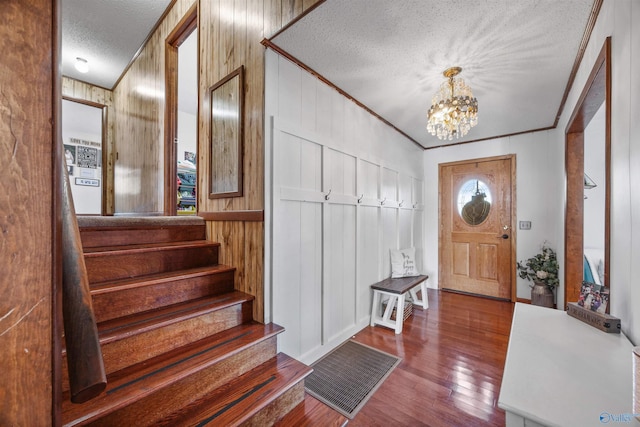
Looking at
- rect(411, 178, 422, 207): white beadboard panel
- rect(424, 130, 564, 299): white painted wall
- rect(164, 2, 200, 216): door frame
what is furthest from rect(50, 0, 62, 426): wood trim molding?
rect(424, 130, 564, 299): white painted wall

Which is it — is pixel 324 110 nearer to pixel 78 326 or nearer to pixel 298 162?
pixel 298 162

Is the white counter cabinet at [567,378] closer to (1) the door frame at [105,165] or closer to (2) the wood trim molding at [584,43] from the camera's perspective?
(2) the wood trim molding at [584,43]

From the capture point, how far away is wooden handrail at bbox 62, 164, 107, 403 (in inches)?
20.6

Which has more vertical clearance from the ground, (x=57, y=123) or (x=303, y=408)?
(x=57, y=123)

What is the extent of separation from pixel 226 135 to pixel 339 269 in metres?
1.53

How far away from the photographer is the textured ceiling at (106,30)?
8.71 feet

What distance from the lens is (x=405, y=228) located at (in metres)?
3.84

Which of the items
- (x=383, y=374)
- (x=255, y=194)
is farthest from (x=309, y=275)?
(x=383, y=374)

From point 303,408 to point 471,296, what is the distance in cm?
346

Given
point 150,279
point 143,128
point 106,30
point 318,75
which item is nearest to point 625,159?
point 318,75

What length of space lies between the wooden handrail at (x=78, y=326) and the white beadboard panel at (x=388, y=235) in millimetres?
2901

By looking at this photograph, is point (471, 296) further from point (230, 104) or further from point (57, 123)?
point (57, 123)

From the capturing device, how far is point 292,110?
2.07m

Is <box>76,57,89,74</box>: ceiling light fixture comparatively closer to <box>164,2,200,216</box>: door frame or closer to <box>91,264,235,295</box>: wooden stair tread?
<box>164,2,200,216</box>: door frame
